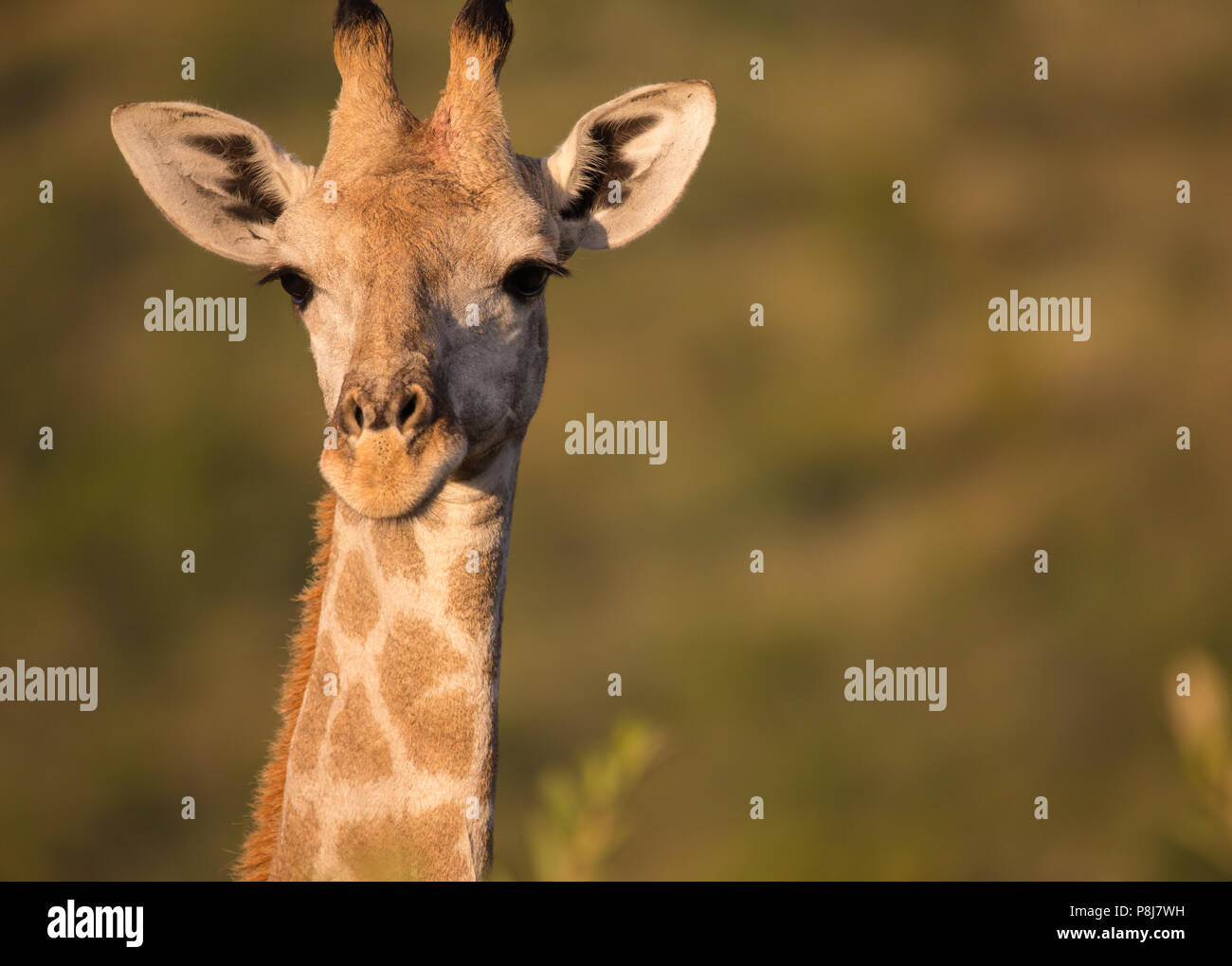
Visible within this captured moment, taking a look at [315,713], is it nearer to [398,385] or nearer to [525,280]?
[398,385]

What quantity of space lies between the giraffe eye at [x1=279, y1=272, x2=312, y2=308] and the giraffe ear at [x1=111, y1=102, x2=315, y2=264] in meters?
0.19

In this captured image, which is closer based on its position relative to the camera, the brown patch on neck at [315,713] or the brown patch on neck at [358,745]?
the brown patch on neck at [358,745]

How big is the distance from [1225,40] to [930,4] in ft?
27.9

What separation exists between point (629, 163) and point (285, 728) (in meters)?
3.07

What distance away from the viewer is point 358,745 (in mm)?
5480

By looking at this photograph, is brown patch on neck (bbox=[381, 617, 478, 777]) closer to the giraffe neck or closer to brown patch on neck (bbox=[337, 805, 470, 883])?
the giraffe neck

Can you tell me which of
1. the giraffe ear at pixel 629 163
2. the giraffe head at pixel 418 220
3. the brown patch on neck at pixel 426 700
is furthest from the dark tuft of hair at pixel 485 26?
the brown patch on neck at pixel 426 700

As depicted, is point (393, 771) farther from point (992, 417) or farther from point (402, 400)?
point (992, 417)

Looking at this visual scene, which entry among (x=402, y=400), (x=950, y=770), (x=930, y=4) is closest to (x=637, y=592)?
(x=950, y=770)

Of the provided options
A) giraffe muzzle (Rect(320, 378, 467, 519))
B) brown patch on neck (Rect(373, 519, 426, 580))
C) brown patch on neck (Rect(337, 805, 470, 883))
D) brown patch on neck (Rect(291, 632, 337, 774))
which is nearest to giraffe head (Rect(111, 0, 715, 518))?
giraffe muzzle (Rect(320, 378, 467, 519))

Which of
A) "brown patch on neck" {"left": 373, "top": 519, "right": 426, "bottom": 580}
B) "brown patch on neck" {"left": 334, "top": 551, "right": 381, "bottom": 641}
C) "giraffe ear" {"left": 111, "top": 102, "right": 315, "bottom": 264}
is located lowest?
"brown patch on neck" {"left": 334, "top": 551, "right": 381, "bottom": 641}

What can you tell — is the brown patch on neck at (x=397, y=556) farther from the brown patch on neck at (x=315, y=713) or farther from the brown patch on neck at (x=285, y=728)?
the brown patch on neck at (x=285, y=728)

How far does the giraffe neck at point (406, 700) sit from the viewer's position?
5.36 metres

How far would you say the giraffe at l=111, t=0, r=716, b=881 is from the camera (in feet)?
17.2
